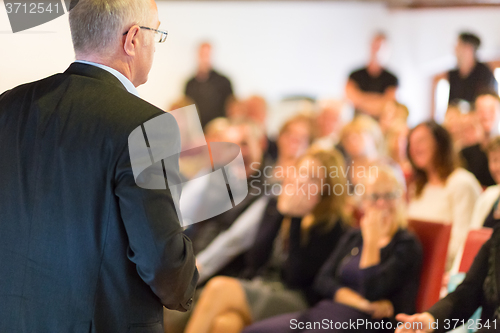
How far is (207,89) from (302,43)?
4.96 feet

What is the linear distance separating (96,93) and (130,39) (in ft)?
0.46

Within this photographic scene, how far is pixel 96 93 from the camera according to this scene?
1.01 m

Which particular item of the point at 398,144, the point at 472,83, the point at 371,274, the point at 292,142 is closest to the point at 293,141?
the point at 292,142

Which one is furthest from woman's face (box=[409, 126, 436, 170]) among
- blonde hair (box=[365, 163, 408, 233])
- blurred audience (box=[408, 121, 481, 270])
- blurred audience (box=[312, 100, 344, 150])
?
blurred audience (box=[312, 100, 344, 150])

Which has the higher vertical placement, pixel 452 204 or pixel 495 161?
pixel 495 161

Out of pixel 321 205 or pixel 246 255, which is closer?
pixel 321 205

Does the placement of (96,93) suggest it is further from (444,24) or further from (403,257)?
(444,24)

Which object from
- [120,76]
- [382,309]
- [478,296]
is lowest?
[382,309]

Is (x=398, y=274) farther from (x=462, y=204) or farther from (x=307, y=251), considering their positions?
(x=462, y=204)

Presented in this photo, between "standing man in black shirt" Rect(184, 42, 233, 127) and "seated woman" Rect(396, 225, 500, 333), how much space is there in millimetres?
4984

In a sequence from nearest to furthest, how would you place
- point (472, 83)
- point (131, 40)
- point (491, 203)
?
point (131, 40), point (491, 203), point (472, 83)

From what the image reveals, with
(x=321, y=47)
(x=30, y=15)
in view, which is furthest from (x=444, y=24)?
(x=30, y=15)

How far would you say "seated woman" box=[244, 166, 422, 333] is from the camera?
6.45ft

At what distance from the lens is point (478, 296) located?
136 centimetres
